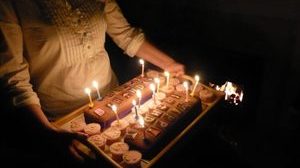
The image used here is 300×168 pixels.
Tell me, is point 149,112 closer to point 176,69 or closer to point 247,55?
point 176,69

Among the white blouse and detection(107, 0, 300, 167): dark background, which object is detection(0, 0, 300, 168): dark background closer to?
detection(107, 0, 300, 167): dark background

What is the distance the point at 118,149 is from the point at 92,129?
0.22m

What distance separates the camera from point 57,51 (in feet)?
5.56

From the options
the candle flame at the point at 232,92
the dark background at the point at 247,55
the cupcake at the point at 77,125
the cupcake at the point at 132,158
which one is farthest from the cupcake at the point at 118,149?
the candle flame at the point at 232,92

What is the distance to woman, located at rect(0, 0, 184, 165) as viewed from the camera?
1429 mm

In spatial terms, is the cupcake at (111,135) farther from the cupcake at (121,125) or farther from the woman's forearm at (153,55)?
the woman's forearm at (153,55)

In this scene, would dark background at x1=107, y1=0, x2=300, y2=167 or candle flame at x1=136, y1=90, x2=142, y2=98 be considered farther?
dark background at x1=107, y1=0, x2=300, y2=167

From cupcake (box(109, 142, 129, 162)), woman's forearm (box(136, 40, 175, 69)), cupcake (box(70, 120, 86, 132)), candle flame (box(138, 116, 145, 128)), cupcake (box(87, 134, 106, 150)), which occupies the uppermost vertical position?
woman's forearm (box(136, 40, 175, 69))

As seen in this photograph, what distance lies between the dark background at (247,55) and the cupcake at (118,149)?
98 cm

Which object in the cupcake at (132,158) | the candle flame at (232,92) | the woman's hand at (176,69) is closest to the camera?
the cupcake at (132,158)

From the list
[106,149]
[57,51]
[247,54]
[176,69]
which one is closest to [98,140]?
[106,149]

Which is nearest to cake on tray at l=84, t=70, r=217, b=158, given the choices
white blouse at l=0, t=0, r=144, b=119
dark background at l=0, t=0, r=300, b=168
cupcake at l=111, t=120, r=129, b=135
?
cupcake at l=111, t=120, r=129, b=135

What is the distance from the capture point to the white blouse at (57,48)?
1444mm

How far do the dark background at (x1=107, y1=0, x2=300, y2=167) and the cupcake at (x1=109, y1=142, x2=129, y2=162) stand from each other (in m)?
1.03
